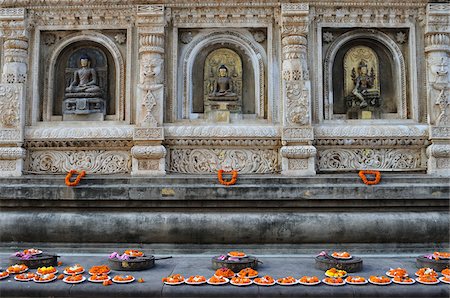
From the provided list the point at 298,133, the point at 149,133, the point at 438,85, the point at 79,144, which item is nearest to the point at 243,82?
the point at 298,133

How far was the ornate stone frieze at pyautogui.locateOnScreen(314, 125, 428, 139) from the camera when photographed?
10.7m

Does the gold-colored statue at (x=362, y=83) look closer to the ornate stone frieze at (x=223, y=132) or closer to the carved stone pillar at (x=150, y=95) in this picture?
the ornate stone frieze at (x=223, y=132)

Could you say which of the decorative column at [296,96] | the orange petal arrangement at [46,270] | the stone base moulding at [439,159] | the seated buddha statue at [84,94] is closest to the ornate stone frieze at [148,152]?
the seated buddha statue at [84,94]

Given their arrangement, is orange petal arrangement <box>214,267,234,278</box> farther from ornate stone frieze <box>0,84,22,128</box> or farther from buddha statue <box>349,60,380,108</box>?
ornate stone frieze <box>0,84,22,128</box>

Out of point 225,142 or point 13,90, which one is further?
point 13,90

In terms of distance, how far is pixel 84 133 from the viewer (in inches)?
426

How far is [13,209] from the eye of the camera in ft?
31.6

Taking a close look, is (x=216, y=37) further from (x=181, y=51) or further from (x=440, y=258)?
(x=440, y=258)

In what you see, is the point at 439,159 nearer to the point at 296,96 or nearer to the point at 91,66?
the point at 296,96

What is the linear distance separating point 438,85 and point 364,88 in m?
1.73

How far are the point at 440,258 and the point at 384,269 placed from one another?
95 cm

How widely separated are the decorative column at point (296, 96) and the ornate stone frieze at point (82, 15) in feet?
13.1

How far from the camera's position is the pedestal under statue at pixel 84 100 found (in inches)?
446

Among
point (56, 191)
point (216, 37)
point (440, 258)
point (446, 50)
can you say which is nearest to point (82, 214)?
point (56, 191)
